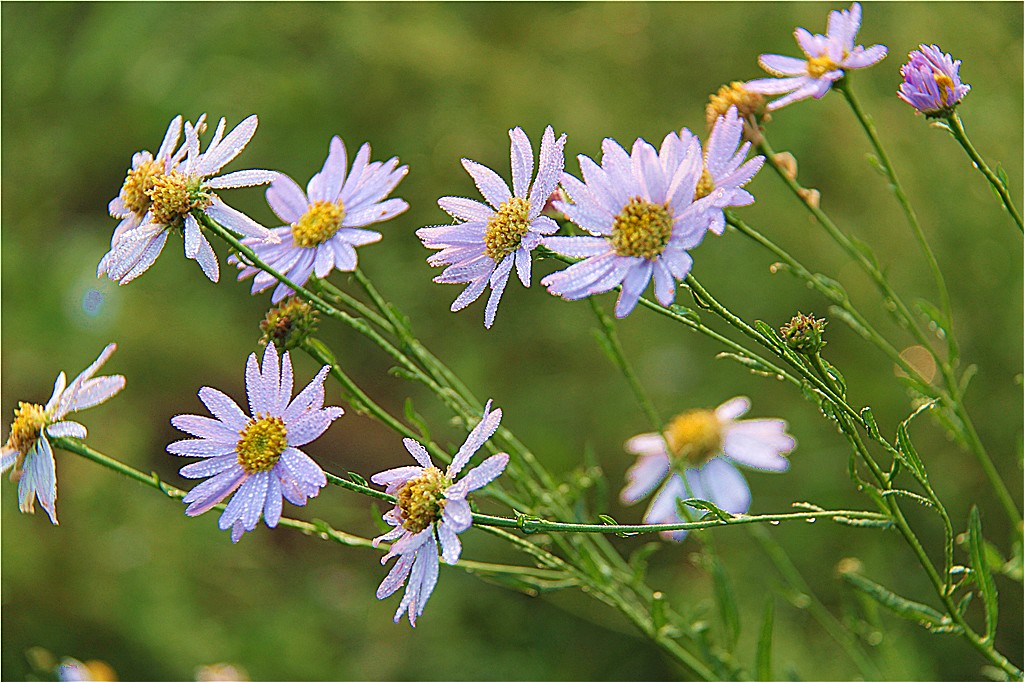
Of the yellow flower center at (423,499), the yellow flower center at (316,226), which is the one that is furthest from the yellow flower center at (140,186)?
the yellow flower center at (423,499)

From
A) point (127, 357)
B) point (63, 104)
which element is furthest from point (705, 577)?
point (63, 104)

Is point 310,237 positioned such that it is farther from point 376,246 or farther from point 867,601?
point 376,246

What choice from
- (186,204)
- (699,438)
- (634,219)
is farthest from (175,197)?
(699,438)

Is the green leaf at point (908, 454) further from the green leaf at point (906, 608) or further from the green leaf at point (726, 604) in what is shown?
the green leaf at point (726, 604)

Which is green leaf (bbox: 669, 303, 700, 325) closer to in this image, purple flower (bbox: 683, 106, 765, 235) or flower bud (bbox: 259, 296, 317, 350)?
purple flower (bbox: 683, 106, 765, 235)

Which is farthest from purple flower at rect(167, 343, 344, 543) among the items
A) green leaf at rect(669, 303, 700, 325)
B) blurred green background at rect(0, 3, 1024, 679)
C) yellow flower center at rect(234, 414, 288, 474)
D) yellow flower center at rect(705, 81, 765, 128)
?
blurred green background at rect(0, 3, 1024, 679)

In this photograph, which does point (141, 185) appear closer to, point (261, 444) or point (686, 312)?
point (261, 444)
